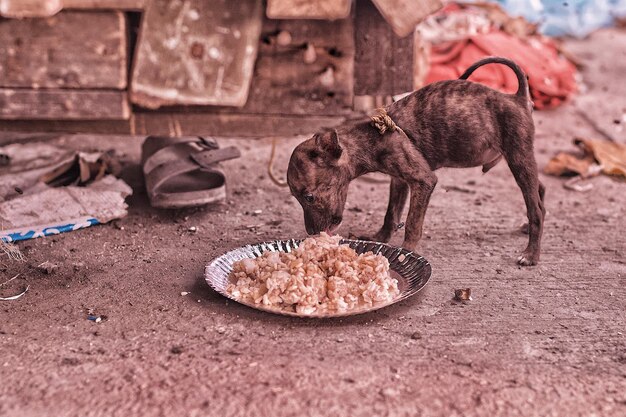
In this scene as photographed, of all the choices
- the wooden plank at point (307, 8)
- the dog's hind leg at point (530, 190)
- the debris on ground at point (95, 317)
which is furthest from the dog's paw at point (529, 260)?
the debris on ground at point (95, 317)

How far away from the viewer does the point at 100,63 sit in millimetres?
4137

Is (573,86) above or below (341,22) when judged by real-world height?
below

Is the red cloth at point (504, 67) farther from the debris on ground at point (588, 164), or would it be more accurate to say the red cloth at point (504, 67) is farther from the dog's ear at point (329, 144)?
the dog's ear at point (329, 144)

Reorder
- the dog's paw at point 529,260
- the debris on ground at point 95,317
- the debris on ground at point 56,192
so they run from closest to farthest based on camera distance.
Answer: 1. the debris on ground at point 95,317
2. the dog's paw at point 529,260
3. the debris on ground at point 56,192

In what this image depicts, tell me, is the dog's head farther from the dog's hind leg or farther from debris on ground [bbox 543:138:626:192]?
debris on ground [bbox 543:138:626:192]

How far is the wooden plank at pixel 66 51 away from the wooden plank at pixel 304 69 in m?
0.79

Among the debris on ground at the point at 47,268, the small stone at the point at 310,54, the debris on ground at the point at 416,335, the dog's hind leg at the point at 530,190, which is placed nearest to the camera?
the debris on ground at the point at 416,335

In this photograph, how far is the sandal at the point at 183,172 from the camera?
5.27m

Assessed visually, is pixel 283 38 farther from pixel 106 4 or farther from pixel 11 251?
pixel 11 251

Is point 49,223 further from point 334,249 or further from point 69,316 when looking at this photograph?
point 334,249

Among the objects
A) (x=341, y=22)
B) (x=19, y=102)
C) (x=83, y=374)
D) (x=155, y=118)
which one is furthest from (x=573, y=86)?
(x=83, y=374)

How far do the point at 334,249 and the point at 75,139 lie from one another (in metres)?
4.00

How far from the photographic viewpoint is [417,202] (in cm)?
441

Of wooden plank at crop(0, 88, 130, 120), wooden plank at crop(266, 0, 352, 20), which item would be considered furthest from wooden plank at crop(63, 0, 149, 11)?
wooden plank at crop(266, 0, 352, 20)
